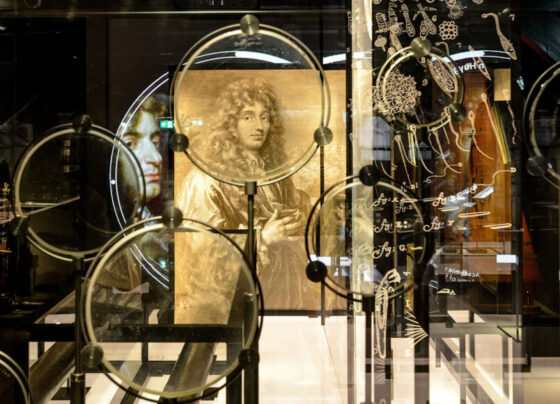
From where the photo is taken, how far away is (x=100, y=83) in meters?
1.48

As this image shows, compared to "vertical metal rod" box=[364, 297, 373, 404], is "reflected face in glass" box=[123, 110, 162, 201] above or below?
above

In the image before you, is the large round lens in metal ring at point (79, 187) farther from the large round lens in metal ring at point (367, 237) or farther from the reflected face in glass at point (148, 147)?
the large round lens in metal ring at point (367, 237)

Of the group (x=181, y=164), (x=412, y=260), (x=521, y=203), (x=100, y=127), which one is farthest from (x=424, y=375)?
(x=100, y=127)

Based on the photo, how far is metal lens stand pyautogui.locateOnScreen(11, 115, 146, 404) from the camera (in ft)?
4.08

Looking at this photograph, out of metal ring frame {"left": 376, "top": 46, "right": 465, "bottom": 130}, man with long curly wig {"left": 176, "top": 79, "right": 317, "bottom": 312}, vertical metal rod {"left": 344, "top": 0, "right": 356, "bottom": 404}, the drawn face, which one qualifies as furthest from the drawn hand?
metal ring frame {"left": 376, "top": 46, "right": 465, "bottom": 130}

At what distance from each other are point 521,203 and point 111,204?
114 centimetres

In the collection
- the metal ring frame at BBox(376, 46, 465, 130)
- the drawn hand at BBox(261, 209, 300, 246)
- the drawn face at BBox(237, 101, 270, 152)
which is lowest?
the drawn hand at BBox(261, 209, 300, 246)

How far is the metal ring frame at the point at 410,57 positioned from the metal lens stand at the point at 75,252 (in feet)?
2.34

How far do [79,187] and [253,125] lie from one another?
0.52m

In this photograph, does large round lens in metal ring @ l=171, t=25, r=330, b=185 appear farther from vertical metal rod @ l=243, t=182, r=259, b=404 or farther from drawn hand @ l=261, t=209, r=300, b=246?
drawn hand @ l=261, t=209, r=300, b=246

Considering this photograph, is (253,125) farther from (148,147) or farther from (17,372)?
(17,372)

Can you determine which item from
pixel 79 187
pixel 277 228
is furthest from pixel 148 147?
pixel 277 228

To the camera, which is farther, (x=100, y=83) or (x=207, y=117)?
(x=100, y=83)

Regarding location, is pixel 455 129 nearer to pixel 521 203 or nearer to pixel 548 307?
pixel 521 203
